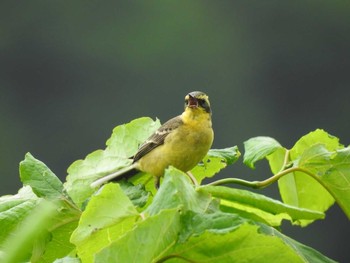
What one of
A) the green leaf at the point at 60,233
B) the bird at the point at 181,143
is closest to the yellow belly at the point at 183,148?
the bird at the point at 181,143

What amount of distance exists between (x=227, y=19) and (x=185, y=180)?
3509cm

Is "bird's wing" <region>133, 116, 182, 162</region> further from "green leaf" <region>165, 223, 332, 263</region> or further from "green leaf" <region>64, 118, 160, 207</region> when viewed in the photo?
"green leaf" <region>165, 223, 332, 263</region>

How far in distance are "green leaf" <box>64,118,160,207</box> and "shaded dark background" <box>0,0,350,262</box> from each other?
23213mm

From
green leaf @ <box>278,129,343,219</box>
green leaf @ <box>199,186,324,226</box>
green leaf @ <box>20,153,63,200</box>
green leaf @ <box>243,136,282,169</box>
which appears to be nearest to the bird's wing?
green leaf @ <box>243,136,282,169</box>

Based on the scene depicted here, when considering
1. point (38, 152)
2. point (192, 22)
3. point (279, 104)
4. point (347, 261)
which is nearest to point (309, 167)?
point (347, 261)

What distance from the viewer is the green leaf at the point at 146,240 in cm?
181

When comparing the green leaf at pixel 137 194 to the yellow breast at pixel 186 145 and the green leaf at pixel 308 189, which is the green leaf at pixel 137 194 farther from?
the yellow breast at pixel 186 145

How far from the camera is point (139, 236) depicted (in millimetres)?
1830

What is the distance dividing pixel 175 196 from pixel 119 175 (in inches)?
38.7

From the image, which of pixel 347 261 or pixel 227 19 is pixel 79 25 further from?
pixel 347 261

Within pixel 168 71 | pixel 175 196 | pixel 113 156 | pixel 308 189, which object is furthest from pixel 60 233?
pixel 168 71

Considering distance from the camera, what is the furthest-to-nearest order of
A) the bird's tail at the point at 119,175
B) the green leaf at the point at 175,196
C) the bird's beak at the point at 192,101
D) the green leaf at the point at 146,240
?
1. the bird's beak at the point at 192,101
2. the bird's tail at the point at 119,175
3. the green leaf at the point at 175,196
4. the green leaf at the point at 146,240

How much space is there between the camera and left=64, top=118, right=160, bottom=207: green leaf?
2.68m

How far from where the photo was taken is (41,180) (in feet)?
7.86
